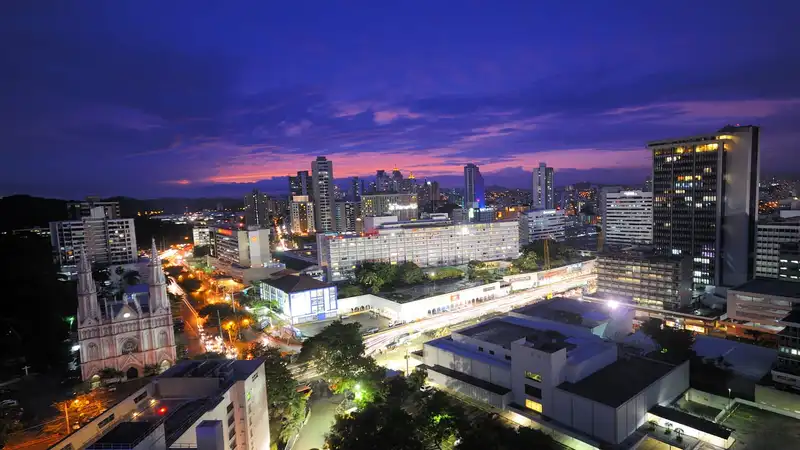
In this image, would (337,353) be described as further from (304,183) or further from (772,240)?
(304,183)

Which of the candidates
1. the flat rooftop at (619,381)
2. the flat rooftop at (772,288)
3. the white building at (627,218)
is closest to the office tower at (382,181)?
the white building at (627,218)

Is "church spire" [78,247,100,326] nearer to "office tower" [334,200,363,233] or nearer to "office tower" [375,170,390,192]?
"office tower" [334,200,363,233]

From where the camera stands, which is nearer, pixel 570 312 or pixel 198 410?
pixel 198 410

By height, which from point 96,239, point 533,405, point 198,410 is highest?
point 96,239

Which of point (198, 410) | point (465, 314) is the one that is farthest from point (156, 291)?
point (465, 314)

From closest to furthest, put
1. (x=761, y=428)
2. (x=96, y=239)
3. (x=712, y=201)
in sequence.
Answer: (x=761, y=428) < (x=712, y=201) < (x=96, y=239)

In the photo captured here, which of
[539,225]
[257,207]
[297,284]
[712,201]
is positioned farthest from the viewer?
[257,207]

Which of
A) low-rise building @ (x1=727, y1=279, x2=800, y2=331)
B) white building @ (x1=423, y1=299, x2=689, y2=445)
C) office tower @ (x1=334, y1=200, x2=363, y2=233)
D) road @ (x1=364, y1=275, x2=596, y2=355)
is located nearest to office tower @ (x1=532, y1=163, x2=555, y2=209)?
office tower @ (x1=334, y1=200, x2=363, y2=233)

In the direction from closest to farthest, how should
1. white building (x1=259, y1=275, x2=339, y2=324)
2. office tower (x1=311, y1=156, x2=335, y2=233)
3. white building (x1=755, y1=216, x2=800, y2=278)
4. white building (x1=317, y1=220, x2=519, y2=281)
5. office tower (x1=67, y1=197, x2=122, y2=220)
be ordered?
1. white building (x1=259, y1=275, x2=339, y2=324)
2. white building (x1=755, y1=216, x2=800, y2=278)
3. white building (x1=317, y1=220, x2=519, y2=281)
4. office tower (x1=67, y1=197, x2=122, y2=220)
5. office tower (x1=311, y1=156, x2=335, y2=233)

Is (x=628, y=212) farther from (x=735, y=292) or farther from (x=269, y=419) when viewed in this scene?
(x=269, y=419)
